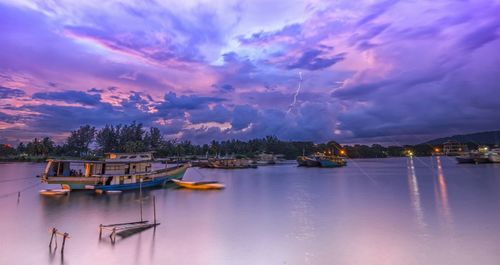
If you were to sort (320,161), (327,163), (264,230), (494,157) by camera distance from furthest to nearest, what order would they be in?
1. (327,163)
2. (320,161)
3. (494,157)
4. (264,230)

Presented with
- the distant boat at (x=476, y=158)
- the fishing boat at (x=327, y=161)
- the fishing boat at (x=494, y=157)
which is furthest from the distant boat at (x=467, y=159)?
the fishing boat at (x=327, y=161)

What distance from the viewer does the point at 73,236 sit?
72.6 ft

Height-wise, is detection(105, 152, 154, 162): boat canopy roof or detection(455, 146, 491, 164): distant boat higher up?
detection(105, 152, 154, 162): boat canopy roof

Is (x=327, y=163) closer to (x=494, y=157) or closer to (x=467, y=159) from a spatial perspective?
(x=467, y=159)

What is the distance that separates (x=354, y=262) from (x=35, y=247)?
18464mm

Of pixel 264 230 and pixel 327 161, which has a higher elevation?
pixel 327 161

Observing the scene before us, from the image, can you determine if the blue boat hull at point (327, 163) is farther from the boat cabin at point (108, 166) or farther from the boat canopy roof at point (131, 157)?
the boat cabin at point (108, 166)

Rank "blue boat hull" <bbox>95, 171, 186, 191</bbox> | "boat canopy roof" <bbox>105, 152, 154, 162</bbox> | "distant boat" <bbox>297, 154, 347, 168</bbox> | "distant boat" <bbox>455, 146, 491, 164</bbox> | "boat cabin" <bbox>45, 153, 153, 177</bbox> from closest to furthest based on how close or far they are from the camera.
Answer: "boat cabin" <bbox>45, 153, 153, 177</bbox> → "blue boat hull" <bbox>95, 171, 186, 191</bbox> → "boat canopy roof" <bbox>105, 152, 154, 162</bbox> → "distant boat" <bbox>297, 154, 347, 168</bbox> → "distant boat" <bbox>455, 146, 491, 164</bbox>

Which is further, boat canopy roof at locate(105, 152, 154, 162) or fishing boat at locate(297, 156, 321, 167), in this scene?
fishing boat at locate(297, 156, 321, 167)

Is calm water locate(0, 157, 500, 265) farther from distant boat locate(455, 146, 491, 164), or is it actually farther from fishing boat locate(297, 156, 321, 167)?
distant boat locate(455, 146, 491, 164)

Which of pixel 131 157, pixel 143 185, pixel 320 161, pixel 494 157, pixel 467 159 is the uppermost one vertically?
pixel 131 157

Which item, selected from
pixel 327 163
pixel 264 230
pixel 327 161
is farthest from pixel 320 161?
pixel 264 230

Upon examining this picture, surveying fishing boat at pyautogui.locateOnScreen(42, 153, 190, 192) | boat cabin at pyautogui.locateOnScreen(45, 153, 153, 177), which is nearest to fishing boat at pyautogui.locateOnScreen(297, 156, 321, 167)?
boat cabin at pyautogui.locateOnScreen(45, 153, 153, 177)

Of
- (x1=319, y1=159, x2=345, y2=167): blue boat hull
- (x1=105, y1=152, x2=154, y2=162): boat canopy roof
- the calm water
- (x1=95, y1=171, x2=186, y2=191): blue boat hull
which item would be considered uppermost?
(x1=105, y1=152, x2=154, y2=162): boat canopy roof
